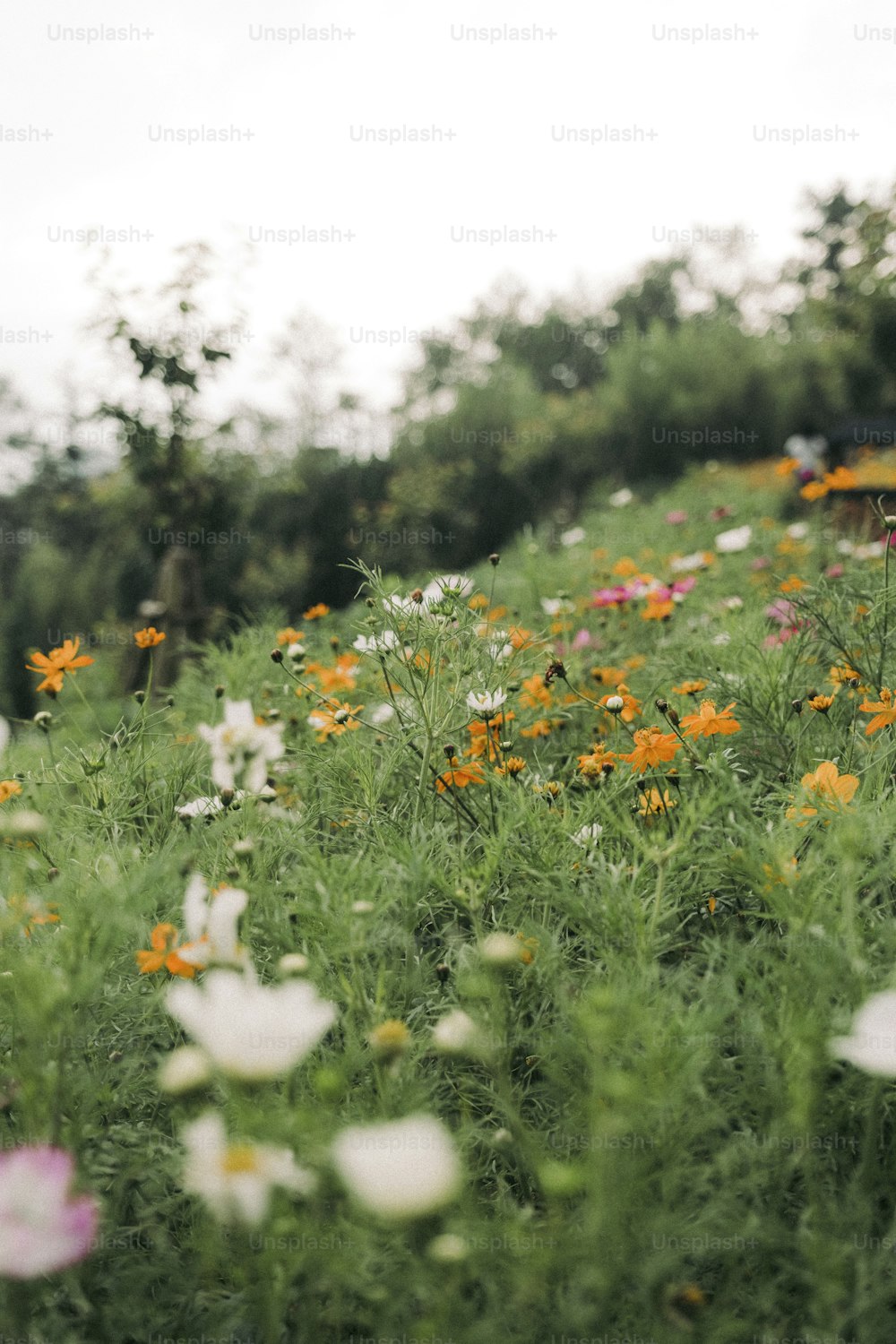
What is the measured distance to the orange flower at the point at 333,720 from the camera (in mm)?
1368

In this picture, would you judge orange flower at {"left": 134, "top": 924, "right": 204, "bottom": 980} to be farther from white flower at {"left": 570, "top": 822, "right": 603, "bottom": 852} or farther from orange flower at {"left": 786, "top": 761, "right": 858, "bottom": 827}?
orange flower at {"left": 786, "top": 761, "right": 858, "bottom": 827}

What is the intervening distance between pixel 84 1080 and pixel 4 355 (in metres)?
20.6

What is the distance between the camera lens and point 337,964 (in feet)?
3.09

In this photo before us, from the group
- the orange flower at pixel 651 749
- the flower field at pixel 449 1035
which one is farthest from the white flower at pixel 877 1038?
the orange flower at pixel 651 749

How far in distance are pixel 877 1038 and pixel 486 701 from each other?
0.75 m

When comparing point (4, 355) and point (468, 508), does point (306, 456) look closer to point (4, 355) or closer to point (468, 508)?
point (468, 508)

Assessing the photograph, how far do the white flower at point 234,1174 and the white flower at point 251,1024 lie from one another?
0.15 ft

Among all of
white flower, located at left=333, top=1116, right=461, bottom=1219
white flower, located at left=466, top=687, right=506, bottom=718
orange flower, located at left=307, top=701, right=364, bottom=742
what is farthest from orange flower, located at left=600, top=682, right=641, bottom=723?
white flower, located at left=333, top=1116, right=461, bottom=1219

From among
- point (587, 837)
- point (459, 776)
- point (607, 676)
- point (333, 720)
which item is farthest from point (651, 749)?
point (607, 676)

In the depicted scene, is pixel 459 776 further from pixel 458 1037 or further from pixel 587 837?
pixel 458 1037

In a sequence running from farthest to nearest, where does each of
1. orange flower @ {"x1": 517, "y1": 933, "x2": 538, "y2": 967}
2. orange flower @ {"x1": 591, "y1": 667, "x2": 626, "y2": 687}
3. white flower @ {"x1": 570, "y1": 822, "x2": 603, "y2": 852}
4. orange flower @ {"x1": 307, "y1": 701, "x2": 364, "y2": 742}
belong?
orange flower @ {"x1": 591, "y1": 667, "x2": 626, "y2": 687}, orange flower @ {"x1": 307, "y1": 701, "x2": 364, "y2": 742}, white flower @ {"x1": 570, "y1": 822, "x2": 603, "y2": 852}, orange flower @ {"x1": 517, "y1": 933, "x2": 538, "y2": 967}

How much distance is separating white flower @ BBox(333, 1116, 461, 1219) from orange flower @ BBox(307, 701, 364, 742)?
805 millimetres

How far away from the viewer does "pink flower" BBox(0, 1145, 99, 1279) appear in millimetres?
599

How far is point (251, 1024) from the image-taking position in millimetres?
610
